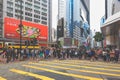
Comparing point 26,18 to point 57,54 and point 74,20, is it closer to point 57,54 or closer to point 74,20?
point 74,20

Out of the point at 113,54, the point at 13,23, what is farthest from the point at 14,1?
the point at 113,54

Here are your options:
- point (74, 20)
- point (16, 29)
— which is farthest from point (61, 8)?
point (16, 29)

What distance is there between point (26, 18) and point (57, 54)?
10432 centimetres

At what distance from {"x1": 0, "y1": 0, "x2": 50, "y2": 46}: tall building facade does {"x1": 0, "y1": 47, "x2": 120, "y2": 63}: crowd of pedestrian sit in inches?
1610

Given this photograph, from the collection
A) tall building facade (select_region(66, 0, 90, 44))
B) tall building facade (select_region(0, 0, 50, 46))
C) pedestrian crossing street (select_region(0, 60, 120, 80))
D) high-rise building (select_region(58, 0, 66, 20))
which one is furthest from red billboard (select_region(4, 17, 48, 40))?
high-rise building (select_region(58, 0, 66, 20))

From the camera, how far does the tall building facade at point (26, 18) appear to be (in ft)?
278

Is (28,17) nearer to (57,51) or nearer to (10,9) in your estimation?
(10,9)

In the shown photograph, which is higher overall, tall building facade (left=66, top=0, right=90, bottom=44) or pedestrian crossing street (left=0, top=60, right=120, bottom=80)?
tall building facade (left=66, top=0, right=90, bottom=44)

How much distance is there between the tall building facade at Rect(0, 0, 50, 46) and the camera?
84688 millimetres

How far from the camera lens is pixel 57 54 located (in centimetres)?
3991

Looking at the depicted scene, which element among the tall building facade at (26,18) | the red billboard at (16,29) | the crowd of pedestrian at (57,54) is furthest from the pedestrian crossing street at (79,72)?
the red billboard at (16,29)

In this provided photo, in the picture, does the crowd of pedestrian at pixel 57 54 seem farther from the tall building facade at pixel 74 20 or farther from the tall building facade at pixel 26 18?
the tall building facade at pixel 74 20

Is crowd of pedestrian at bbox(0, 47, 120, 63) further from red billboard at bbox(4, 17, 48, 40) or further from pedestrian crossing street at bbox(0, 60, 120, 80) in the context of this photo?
red billboard at bbox(4, 17, 48, 40)

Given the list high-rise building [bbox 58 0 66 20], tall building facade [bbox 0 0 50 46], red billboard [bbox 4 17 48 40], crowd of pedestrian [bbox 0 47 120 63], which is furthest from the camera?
high-rise building [bbox 58 0 66 20]
